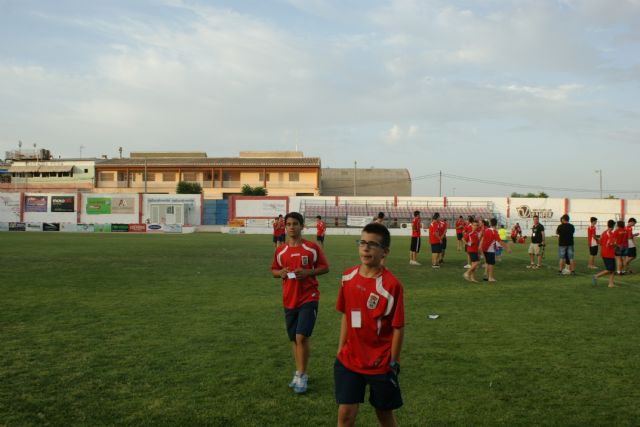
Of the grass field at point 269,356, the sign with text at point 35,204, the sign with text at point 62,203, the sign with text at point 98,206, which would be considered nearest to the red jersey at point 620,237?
the grass field at point 269,356

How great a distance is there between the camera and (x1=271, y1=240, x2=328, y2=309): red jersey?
5812 millimetres

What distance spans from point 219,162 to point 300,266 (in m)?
70.5

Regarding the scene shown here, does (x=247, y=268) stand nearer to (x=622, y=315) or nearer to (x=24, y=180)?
(x=622, y=315)

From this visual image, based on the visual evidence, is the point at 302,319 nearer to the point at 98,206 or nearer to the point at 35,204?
the point at 98,206

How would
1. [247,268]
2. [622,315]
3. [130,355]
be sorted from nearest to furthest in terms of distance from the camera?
[130,355], [622,315], [247,268]

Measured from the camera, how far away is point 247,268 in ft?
58.6

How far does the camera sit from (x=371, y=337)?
3838 millimetres

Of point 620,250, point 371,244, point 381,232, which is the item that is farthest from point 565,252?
point 371,244

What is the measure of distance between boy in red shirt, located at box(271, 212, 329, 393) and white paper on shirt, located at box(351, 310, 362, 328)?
1.75 metres

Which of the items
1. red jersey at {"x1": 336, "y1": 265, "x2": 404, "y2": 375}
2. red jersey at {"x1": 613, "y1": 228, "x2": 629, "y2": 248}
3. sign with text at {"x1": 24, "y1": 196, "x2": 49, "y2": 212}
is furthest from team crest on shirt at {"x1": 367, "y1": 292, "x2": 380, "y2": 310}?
sign with text at {"x1": 24, "y1": 196, "x2": 49, "y2": 212}

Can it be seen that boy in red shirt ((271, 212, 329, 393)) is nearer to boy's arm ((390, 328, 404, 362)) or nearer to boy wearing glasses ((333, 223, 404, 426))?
boy wearing glasses ((333, 223, 404, 426))

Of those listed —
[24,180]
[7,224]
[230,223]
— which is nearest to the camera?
[7,224]

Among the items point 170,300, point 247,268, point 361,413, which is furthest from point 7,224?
point 361,413

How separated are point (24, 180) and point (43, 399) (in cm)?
8500
